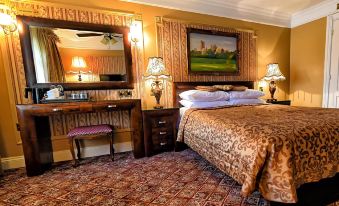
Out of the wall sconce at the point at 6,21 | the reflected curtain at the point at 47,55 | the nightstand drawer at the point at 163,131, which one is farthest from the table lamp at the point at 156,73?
the wall sconce at the point at 6,21

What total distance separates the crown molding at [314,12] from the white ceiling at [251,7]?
2 centimetres

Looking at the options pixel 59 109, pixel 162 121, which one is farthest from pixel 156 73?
pixel 59 109

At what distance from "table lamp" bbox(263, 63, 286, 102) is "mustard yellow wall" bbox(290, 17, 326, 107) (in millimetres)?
681

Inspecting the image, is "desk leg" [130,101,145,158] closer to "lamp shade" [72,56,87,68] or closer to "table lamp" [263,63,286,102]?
"lamp shade" [72,56,87,68]

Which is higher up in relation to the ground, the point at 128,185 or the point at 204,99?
the point at 204,99

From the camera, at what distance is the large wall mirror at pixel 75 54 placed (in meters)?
2.35

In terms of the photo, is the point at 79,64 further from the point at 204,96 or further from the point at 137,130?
the point at 204,96

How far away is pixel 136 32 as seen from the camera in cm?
286

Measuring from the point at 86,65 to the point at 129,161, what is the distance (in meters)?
1.60

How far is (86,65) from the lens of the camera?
103 inches

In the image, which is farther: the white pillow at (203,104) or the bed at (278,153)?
the white pillow at (203,104)

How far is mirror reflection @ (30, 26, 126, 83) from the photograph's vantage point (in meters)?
2.40

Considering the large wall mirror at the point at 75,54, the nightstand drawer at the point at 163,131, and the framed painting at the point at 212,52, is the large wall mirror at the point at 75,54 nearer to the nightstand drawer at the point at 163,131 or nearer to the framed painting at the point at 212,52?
the nightstand drawer at the point at 163,131

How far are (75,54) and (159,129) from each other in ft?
5.60
